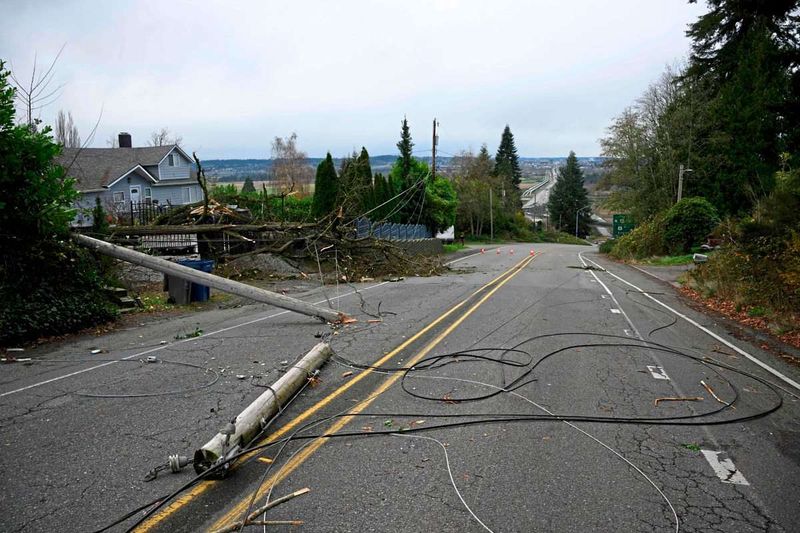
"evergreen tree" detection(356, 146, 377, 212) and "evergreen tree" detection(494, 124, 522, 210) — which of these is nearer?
"evergreen tree" detection(356, 146, 377, 212)

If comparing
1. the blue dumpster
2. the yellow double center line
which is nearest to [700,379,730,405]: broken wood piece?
the yellow double center line

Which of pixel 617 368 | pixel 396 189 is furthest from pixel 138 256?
pixel 396 189

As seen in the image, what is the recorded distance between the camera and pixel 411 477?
5043mm

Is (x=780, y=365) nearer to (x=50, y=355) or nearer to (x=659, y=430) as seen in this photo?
(x=659, y=430)

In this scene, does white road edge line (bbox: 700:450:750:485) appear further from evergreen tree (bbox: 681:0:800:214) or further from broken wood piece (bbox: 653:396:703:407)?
evergreen tree (bbox: 681:0:800:214)

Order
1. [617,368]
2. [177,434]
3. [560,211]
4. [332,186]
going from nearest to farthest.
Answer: [177,434] → [617,368] → [332,186] → [560,211]

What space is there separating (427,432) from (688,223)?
3455 cm

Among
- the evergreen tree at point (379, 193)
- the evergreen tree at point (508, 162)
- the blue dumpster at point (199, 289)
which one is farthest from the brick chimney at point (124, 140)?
the evergreen tree at point (508, 162)

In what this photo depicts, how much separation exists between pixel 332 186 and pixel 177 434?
2900 centimetres

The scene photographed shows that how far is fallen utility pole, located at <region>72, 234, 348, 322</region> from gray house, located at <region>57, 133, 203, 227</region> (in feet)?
79.9

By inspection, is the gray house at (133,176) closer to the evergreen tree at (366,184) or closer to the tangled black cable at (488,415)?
the evergreen tree at (366,184)

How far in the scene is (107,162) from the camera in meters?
43.3

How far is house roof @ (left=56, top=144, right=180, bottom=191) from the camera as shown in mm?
38125

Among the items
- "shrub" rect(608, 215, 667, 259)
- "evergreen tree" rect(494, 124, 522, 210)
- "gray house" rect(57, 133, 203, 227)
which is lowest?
"shrub" rect(608, 215, 667, 259)
